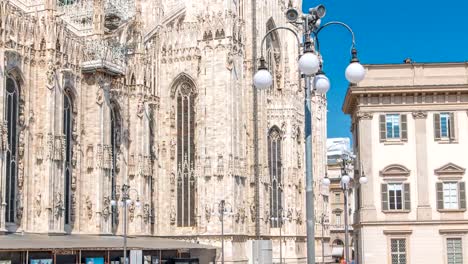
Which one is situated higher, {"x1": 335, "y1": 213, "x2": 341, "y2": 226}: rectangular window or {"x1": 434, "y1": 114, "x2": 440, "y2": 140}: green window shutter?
{"x1": 434, "y1": 114, "x2": 440, "y2": 140}: green window shutter

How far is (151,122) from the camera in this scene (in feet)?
199

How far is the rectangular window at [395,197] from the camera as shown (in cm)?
4472

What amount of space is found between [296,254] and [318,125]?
20652mm

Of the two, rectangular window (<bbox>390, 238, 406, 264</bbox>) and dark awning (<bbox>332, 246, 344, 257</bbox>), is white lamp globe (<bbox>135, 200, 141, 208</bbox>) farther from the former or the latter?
dark awning (<bbox>332, 246, 344, 257</bbox>)

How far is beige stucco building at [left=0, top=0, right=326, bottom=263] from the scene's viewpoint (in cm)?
4575

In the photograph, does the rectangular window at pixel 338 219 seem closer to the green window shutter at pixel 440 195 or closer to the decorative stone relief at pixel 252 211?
the decorative stone relief at pixel 252 211

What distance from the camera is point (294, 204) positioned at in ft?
233

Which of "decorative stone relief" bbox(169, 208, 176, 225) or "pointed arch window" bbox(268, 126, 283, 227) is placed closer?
"decorative stone relief" bbox(169, 208, 176, 225)

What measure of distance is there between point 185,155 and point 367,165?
2070 cm

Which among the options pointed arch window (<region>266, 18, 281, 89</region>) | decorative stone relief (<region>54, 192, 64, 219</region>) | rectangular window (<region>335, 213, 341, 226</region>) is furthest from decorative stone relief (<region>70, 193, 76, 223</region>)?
rectangular window (<region>335, 213, 341, 226</region>)

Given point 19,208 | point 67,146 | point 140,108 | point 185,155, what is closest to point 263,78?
point 19,208

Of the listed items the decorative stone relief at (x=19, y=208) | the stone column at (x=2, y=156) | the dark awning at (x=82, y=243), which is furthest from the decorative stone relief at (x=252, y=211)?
the stone column at (x=2, y=156)

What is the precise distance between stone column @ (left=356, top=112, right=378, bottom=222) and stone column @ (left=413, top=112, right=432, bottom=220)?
101 inches

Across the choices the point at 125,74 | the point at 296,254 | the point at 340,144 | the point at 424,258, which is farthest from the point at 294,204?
the point at 340,144
